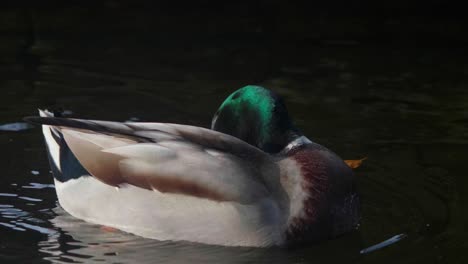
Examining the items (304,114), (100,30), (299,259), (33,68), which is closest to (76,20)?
(100,30)

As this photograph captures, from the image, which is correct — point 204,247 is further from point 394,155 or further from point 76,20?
point 76,20

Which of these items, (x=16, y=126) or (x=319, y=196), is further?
(x=16, y=126)

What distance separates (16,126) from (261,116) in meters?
2.02

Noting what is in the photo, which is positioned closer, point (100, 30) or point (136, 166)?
point (136, 166)

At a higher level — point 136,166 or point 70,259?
point 136,166

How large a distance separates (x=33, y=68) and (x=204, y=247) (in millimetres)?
3749

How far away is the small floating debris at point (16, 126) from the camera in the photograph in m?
6.82

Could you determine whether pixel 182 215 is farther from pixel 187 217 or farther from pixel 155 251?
pixel 155 251

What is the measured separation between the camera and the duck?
198 inches

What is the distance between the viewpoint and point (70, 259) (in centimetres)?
490

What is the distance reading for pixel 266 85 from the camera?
8.15 metres

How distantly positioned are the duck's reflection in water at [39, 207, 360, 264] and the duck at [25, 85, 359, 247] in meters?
0.04

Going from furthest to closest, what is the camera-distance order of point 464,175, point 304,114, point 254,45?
point 254,45 < point 304,114 < point 464,175

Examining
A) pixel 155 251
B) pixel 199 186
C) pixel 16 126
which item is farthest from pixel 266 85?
pixel 155 251
